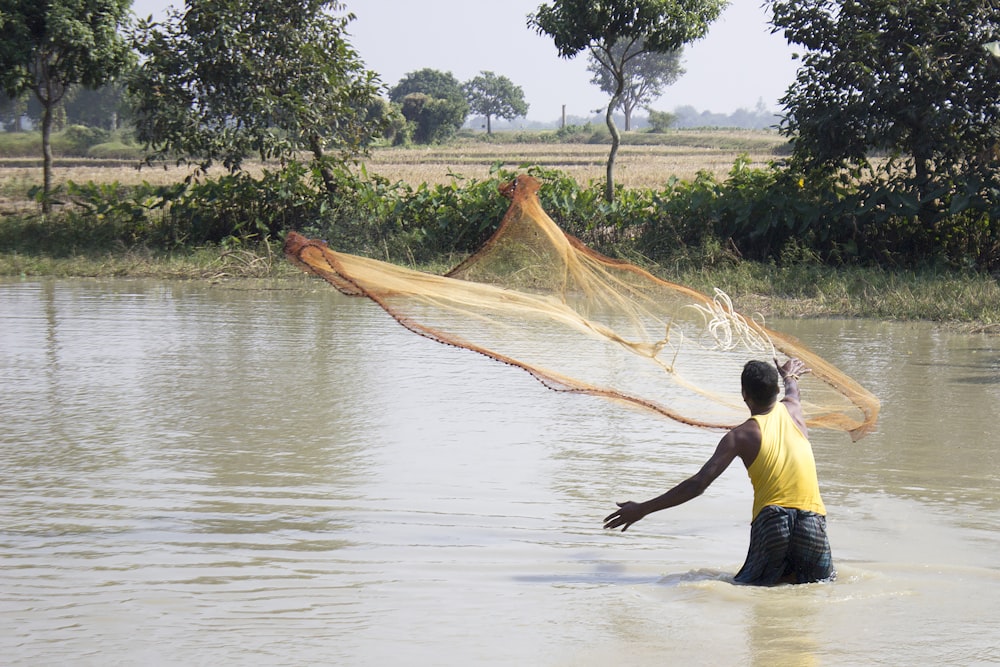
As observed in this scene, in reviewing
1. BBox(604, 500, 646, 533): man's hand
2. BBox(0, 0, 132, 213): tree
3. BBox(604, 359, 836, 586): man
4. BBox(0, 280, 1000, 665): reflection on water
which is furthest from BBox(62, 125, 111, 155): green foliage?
BBox(604, 359, 836, 586): man

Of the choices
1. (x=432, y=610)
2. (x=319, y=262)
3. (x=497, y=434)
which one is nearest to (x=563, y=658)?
(x=432, y=610)

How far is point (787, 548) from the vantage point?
4297 mm

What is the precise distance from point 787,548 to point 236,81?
1376cm

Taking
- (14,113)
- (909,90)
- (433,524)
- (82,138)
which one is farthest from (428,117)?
(433,524)

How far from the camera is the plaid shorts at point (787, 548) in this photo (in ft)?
14.0

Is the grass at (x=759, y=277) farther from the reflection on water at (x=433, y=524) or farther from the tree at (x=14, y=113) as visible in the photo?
the tree at (x=14, y=113)

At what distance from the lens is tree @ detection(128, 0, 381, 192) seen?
16156mm

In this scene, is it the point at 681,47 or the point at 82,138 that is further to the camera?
the point at 82,138

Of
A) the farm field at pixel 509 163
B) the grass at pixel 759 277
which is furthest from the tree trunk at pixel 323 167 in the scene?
the farm field at pixel 509 163

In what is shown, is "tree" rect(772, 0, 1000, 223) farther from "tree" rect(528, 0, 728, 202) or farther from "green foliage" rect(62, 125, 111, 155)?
"green foliage" rect(62, 125, 111, 155)

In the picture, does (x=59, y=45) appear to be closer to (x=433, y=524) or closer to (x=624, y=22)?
(x=624, y=22)

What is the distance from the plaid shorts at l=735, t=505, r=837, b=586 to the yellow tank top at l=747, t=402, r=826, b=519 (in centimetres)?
4

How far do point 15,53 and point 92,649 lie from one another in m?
14.9

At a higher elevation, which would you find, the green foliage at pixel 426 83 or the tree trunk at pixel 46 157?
the green foliage at pixel 426 83
